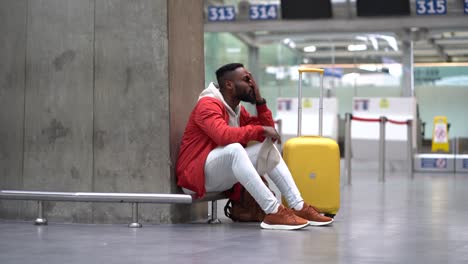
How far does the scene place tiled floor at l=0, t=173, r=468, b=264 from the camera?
439 cm

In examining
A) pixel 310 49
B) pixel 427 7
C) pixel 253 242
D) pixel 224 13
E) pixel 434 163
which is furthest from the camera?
pixel 310 49

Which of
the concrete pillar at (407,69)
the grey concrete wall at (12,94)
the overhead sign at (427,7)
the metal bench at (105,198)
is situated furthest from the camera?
the concrete pillar at (407,69)

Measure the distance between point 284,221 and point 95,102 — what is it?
1.59 metres

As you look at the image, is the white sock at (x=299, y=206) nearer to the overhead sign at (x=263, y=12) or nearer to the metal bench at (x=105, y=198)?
the metal bench at (x=105, y=198)

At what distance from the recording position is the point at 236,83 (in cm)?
622

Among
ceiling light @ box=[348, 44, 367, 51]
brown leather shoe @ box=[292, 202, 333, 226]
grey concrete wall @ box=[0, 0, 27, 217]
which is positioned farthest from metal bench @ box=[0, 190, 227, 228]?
ceiling light @ box=[348, 44, 367, 51]

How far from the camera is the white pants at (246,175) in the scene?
5.85 metres

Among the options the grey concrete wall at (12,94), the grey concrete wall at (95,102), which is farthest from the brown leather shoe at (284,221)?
the grey concrete wall at (12,94)

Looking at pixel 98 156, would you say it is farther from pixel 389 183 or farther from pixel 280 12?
pixel 280 12

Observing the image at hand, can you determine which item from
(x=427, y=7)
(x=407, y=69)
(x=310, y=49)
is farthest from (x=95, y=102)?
(x=310, y=49)

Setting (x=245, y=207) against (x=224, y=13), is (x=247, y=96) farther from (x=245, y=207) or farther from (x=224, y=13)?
(x=224, y=13)

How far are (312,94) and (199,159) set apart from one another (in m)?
16.9

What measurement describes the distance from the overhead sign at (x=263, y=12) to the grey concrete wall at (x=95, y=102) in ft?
41.3

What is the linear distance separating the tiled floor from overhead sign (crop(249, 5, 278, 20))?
11.9 m
